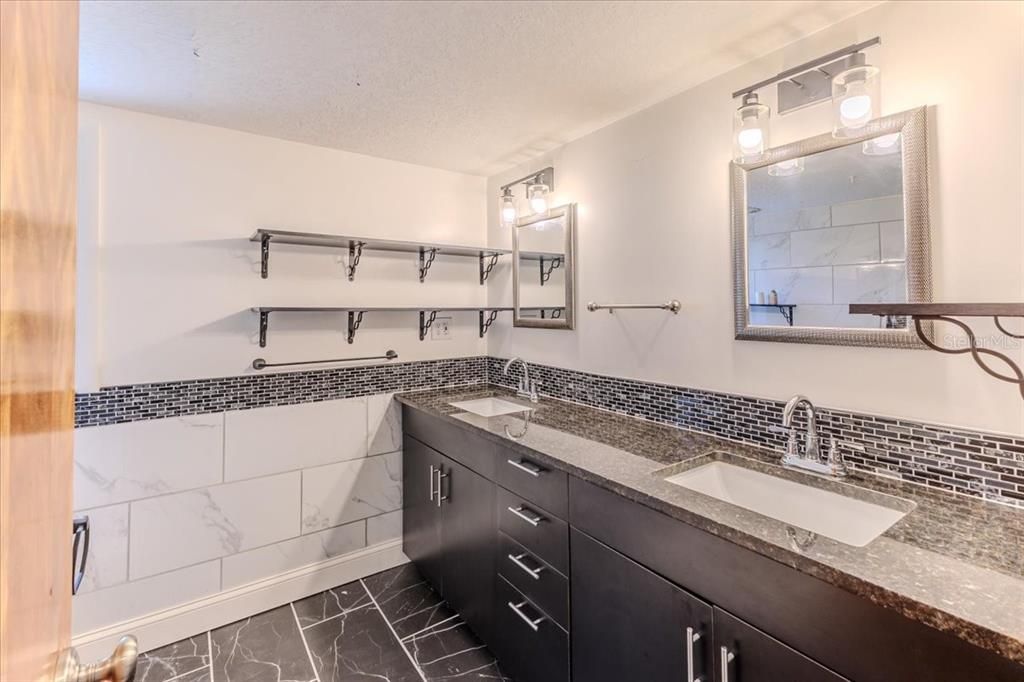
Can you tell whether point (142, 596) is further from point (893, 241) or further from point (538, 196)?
point (893, 241)

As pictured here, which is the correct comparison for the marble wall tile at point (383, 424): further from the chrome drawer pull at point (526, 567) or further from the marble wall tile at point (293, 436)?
the chrome drawer pull at point (526, 567)

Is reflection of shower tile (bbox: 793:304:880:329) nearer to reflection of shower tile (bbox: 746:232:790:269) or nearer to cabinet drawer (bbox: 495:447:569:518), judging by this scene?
reflection of shower tile (bbox: 746:232:790:269)

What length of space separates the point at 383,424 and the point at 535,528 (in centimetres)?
126

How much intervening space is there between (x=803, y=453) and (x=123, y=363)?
255 cm

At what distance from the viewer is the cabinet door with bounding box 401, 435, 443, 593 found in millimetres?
2223

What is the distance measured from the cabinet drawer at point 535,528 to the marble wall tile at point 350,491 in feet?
3.32

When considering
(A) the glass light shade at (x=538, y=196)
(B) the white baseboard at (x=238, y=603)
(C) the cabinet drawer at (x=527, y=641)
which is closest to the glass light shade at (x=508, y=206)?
(A) the glass light shade at (x=538, y=196)

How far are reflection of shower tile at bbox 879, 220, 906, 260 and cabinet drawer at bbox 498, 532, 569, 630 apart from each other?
4.30 feet

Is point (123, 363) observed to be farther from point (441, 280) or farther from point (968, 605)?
point (968, 605)

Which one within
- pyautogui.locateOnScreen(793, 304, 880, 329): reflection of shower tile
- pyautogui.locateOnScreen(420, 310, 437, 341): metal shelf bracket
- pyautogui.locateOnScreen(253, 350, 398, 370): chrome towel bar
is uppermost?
pyautogui.locateOnScreen(420, 310, 437, 341): metal shelf bracket

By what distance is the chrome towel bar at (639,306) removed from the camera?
1.83 m

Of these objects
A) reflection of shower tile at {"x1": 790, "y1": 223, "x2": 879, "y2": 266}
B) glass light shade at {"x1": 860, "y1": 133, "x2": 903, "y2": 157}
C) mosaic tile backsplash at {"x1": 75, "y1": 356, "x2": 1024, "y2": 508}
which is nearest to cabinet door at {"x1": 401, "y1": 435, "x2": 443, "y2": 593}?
mosaic tile backsplash at {"x1": 75, "y1": 356, "x2": 1024, "y2": 508}

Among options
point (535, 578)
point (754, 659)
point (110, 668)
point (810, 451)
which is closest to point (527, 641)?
point (535, 578)

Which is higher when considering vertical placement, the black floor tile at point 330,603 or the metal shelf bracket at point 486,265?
the metal shelf bracket at point 486,265
